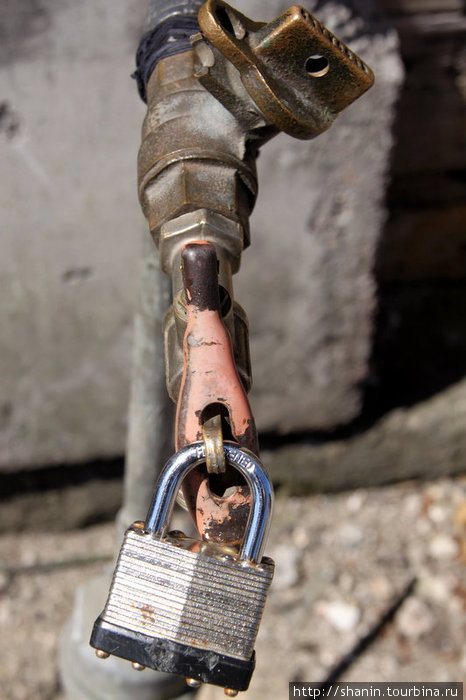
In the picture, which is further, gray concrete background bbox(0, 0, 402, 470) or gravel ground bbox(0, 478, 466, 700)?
gravel ground bbox(0, 478, 466, 700)

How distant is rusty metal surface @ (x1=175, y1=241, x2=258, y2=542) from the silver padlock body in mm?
20

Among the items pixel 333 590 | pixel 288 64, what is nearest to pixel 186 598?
pixel 288 64

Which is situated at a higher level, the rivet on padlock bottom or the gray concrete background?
the gray concrete background

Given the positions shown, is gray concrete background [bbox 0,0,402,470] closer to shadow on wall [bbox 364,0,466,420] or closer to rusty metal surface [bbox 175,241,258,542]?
shadow on wall [bbox 364,0,466,420]

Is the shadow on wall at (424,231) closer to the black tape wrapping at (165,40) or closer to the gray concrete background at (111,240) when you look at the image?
the gray concrete background at (111,240)

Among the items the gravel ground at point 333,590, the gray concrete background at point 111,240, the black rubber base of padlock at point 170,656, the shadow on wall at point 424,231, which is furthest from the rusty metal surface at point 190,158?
the gravel ground at point 333,590

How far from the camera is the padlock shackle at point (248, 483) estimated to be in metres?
0.47

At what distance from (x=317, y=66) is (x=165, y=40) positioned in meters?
0.17

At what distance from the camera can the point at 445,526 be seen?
5.26ft

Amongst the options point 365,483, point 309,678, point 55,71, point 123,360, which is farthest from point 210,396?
point 365,483

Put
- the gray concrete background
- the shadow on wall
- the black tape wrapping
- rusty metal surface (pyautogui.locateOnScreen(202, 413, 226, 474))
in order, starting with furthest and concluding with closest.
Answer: the shadow on wall
the gray concrete background
the black tape wrapping
rusty metal surface (pyautogui.locateOnScreen(202, 413, 226, 474))

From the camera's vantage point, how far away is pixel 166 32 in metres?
0.63

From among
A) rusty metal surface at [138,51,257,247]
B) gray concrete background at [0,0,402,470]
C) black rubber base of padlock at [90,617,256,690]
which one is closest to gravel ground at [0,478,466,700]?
gray concrete background at [0,0,402,470]

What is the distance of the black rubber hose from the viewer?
0.62m
